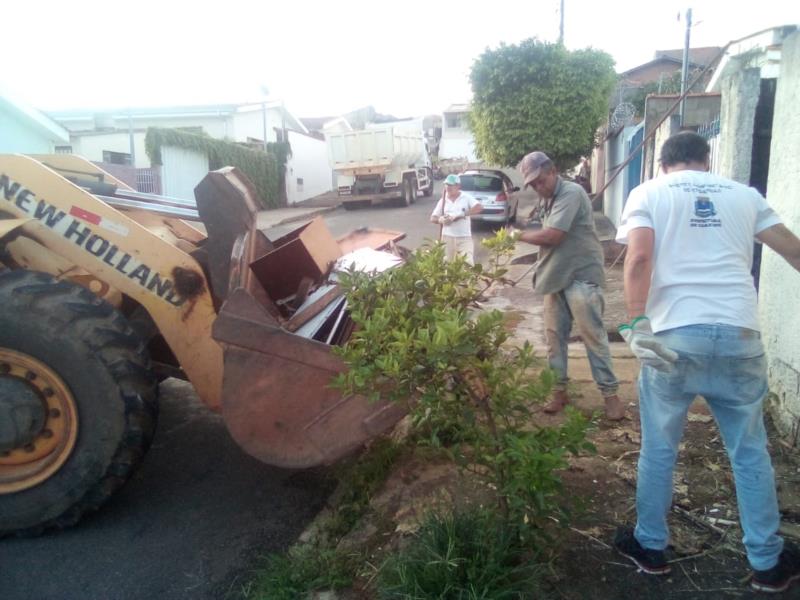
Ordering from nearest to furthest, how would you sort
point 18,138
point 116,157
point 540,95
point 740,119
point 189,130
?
point 740,119 → point 540,95 → point 18,138 → point 116,157 → point 189,130

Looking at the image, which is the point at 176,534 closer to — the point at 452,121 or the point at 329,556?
the point at 329,556

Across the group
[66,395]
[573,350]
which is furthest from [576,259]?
[66,395]

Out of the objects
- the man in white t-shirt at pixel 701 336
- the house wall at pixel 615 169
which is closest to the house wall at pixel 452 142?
the house wall at pixel 615 169

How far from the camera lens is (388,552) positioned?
308 centimetres

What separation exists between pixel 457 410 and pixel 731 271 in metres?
1.21

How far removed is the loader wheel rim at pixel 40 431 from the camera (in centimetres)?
357

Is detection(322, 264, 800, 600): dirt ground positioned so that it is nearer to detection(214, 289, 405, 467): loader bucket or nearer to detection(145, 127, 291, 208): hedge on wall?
detection(214, 289, 405, 467): loader bucket

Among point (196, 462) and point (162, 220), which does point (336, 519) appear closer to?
point (196, 462)

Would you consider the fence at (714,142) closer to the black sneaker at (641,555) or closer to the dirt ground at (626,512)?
the dirt ground at (626,512)

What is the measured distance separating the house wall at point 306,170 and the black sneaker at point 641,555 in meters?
28.6

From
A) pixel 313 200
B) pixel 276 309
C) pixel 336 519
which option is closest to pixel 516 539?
pixel 336 519

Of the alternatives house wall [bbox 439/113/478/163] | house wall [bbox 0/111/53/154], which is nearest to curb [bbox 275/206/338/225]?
house wall [bbox 0/111/53/154]

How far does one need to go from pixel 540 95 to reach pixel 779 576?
1761 centimetres

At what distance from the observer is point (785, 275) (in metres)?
4.02
